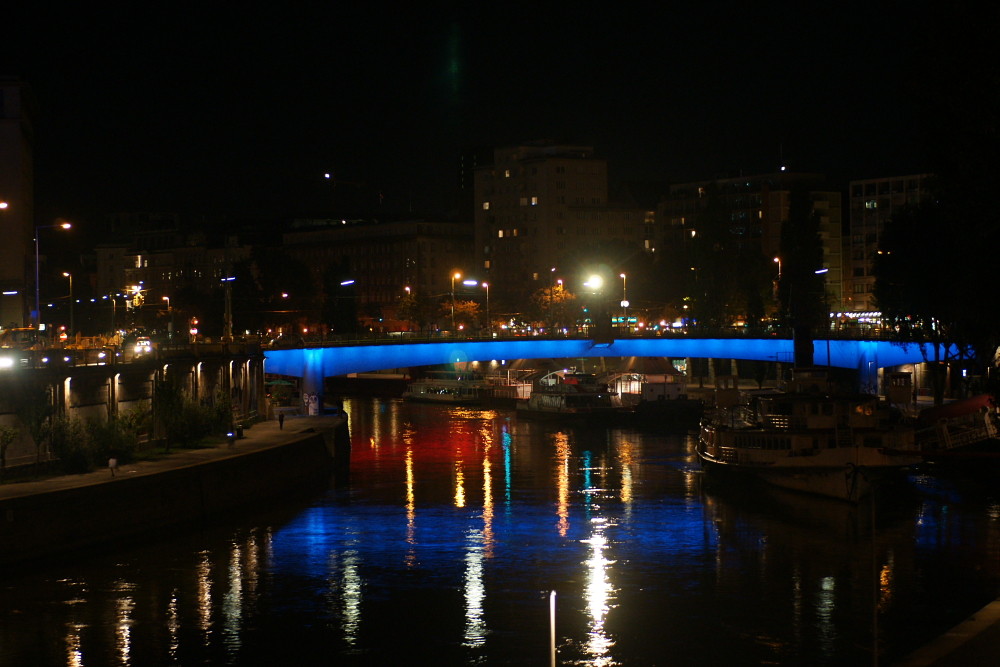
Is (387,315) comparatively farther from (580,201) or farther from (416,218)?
(580,201)

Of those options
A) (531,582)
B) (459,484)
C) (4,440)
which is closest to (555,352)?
(459,484)

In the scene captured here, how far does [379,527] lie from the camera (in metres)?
45.1

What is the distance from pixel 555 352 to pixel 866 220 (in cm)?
7360

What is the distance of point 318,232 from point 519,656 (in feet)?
551

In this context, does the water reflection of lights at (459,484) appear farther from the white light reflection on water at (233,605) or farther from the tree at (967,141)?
the tree at (967,141)

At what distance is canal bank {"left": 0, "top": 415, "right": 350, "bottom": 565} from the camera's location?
3634 centimetres

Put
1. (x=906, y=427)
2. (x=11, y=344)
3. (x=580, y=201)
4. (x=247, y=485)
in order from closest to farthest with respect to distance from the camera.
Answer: (x=247, y=485)
(x=906, y=427)
(x=11, y=344)
(x=580, y=201)

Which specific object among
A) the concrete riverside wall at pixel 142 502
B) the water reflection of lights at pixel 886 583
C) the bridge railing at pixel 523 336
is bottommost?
the water reflection of lights at pixel 886 583

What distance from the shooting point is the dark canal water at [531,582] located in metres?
29.9

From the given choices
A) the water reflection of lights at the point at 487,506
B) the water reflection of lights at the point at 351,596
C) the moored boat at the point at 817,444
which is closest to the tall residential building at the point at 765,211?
the water reflection of lights at the point at 487,506

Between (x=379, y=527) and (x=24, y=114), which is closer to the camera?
(x=379, y=527)

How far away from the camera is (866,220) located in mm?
166125

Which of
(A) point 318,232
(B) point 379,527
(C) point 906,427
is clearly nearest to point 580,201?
(A) point 318,232

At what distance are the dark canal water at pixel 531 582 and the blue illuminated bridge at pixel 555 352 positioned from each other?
34458 millimetres
